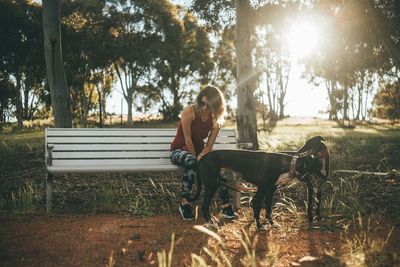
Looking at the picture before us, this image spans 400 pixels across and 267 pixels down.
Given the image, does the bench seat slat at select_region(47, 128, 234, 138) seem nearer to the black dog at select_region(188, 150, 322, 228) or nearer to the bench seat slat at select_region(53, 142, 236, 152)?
the bench seat slat at select_region(53, 142, 236, 152)

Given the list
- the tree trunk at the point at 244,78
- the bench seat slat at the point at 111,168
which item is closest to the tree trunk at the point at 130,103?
the tree trunk at the point at 244,78

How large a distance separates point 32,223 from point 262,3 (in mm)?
9966

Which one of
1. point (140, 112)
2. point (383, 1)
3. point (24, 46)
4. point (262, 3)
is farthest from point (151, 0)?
point (383, 1)

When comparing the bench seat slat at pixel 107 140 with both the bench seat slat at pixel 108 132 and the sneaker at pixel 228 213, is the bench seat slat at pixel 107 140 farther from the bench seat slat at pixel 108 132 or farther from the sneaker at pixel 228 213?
the sneaker at pixel 228 213

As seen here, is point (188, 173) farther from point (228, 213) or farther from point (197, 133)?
point (228, 213)

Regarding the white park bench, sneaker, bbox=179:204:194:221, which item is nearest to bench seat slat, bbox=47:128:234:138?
the white park bench

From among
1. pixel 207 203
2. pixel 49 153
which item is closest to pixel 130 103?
pixel 49 153

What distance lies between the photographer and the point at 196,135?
502cm

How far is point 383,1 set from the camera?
416 inches

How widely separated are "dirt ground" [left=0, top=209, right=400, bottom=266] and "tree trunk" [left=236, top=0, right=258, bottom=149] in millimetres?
5330

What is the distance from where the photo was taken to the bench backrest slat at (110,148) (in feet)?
16.8

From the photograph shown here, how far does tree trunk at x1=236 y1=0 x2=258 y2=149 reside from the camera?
9.64 m

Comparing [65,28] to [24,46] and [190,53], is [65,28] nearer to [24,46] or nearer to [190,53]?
[24,46]

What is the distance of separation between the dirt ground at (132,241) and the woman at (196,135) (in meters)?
0.25
